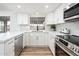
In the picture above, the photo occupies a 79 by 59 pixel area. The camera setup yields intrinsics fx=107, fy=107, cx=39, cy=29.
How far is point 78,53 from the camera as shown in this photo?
1345mm

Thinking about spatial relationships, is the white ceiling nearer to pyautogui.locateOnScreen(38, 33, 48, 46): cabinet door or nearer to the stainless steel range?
pyautogui.locateOnScreen(38, 33, 48, 46): cabinet door

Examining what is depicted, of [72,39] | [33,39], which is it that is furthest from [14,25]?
[72,39]

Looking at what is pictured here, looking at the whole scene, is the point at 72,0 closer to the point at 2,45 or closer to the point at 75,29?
the point at 2,45

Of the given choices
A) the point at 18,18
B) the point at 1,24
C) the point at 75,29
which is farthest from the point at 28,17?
the point at 75,29

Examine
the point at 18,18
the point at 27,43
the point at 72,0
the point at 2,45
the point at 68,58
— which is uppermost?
the point at 18,18

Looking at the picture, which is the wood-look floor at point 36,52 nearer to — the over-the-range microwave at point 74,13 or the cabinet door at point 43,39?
the cabinet door at point 43,39

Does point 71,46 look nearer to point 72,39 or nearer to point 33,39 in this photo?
point 72,39

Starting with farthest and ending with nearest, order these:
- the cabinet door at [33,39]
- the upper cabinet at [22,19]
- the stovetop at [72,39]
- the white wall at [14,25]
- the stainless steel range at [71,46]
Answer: the white wall at [14,25] < the upper cabinet at [22,19] < the cabinet door at [33,39] < the stovetop at [72,39] < the stainless steel range at [71,46]

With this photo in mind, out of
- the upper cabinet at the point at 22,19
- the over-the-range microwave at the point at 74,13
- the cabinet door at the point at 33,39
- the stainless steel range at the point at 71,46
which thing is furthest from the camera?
the upper cabinet at the point at 22,19

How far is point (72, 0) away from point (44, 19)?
6.08 metres

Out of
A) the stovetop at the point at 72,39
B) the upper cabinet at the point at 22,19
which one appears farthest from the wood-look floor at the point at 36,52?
the upper cabinet at the point at 22,19

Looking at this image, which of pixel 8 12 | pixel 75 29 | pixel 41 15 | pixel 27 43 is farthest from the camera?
pixel 41 15

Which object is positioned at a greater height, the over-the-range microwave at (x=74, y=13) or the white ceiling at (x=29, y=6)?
the white ceiling at (x=29, y=6)

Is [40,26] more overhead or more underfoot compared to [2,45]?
more overhead
